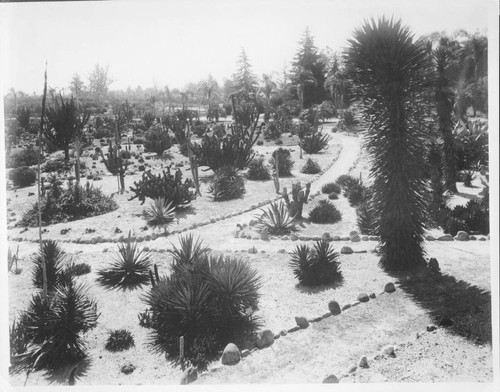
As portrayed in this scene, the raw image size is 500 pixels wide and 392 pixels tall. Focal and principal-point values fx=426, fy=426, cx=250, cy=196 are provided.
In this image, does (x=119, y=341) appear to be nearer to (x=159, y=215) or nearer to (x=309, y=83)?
(x=159, y=215)

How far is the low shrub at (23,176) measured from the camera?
16.1 m

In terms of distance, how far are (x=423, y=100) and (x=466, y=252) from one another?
3371 millimetres

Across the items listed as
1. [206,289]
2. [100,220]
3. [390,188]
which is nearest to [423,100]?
[390,188]

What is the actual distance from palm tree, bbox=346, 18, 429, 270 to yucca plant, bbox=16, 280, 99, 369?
572 centimetres

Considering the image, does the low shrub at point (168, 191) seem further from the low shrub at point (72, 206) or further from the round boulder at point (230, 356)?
the round boulder at point (230, 356)

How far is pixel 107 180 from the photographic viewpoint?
60.0 ft

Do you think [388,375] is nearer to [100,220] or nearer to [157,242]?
[157,242]

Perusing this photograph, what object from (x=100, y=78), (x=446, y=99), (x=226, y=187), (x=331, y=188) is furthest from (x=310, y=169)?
(x=100, y=78)

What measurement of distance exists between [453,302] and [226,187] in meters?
9.34

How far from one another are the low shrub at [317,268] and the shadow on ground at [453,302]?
1.23 m

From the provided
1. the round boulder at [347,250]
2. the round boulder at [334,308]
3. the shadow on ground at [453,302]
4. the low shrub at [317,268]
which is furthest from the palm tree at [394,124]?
the round boulder at [334,308]

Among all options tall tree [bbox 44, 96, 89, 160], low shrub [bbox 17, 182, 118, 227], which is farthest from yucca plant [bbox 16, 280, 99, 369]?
tall tree [bbox 44, 96, 89, 160]

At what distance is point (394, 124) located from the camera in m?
8.11

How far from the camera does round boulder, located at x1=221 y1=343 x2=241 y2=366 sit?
5977 millimetres
